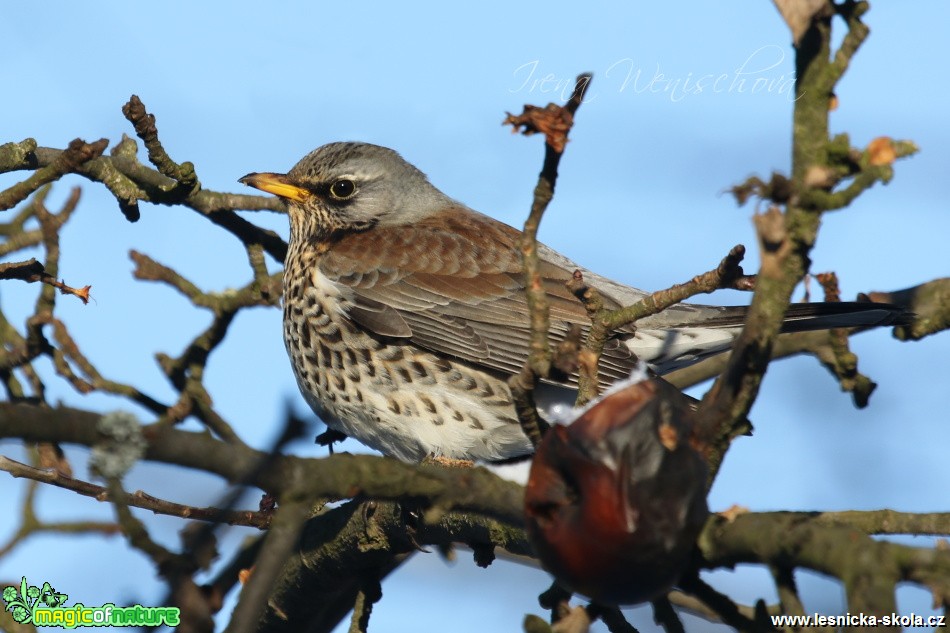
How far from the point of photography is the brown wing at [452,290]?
5844mm

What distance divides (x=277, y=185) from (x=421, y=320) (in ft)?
4.16

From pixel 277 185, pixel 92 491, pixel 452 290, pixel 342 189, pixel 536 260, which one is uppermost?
pixel 342 189

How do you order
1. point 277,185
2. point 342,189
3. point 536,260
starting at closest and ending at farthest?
1. point 536,260
2. point 277,185
3. point 342,189

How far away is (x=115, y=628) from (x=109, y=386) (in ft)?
6.91

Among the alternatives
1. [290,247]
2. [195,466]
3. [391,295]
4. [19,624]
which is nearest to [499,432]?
[391,295]

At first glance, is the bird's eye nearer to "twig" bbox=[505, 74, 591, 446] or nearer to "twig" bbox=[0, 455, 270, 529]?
"twig" bbox=[0, 455, 270, 529]

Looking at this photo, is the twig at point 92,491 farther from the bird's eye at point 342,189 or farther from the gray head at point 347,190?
the bird's eye at point 342,189

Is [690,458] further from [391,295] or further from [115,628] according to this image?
[391,295]

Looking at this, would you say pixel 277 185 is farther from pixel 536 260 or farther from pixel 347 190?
pixel 536 260

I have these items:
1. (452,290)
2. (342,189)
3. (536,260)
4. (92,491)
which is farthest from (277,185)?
(536,260)

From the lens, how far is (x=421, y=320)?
5.95 metres

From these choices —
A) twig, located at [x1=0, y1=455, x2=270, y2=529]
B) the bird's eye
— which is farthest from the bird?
twig, located at [x1=0, y1=455, x2=270, y2=529]

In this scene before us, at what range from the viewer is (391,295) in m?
6.03

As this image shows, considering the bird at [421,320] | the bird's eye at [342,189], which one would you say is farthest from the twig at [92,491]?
the bird's eye at [342,189]
